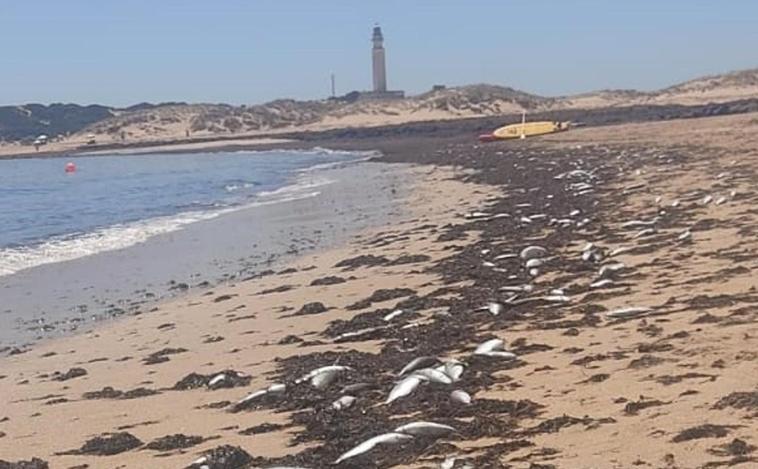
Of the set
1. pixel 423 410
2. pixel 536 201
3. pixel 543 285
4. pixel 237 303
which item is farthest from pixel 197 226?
pixel 423 410

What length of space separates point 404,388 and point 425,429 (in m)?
0.92

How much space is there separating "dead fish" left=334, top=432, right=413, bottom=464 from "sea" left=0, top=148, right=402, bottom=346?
681 centimetres

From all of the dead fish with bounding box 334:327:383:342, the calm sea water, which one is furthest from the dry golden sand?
the calm sea water

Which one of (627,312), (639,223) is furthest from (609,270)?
(639,223)

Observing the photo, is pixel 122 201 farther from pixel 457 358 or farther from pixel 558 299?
pixel 457 358

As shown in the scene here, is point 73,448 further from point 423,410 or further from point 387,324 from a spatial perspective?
point 387,324

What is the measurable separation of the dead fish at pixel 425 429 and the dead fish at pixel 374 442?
0.13 feet

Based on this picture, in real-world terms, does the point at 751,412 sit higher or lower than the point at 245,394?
higher

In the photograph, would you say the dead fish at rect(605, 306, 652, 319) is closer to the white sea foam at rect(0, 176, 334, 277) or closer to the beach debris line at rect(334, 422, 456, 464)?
the beach debris line at rect(334, 422, 456, 464)

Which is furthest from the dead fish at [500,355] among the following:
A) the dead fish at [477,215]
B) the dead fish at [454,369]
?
the dead fish at [477,215]

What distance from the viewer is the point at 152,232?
22.7m

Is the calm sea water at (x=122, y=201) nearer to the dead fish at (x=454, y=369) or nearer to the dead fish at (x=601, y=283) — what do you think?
the dead fish at (x=601, y=283)

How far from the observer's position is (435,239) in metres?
16.3

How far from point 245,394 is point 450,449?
2.52m
